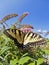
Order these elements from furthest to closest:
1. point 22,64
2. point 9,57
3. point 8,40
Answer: point 8,40, point 9,57, point 22,64

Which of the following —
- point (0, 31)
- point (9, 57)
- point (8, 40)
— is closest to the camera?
point (9, 57)

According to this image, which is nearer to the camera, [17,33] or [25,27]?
[17,33]

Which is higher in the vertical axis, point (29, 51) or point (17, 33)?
point (17, 33)

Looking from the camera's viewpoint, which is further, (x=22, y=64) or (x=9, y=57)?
(x=9, y=57)

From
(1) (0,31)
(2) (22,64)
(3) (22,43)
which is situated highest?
(1) (0,31)

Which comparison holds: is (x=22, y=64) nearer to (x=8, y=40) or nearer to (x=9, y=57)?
(x=9, y=57)

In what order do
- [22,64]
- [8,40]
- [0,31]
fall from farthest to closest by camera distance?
1. [0,31]
2. [8,40]
3. [22,64]

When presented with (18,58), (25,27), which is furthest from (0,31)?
(18,58)

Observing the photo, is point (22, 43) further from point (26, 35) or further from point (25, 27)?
point (25, 27)

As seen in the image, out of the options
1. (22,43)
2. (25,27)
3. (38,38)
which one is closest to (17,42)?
(22,43)
